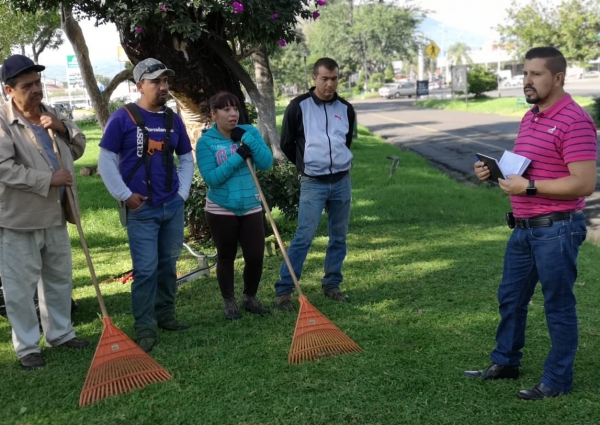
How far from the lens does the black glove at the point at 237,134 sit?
4902 mm

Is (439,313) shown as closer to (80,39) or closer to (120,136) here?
(120,136)

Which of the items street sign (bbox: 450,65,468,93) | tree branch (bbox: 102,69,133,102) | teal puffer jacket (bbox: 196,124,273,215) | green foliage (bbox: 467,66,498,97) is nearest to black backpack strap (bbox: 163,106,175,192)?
teal puffer jacket (bbox: 196,124,273,215)

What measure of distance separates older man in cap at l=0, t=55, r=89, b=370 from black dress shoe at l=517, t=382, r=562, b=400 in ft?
9.85

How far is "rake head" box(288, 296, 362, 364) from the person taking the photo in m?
4.22

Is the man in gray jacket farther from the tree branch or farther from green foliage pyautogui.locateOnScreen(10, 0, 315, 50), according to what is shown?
the tree branch

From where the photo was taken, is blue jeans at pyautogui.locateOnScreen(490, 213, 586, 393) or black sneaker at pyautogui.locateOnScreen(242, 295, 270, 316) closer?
blue jeans at pyautogui.locateOnScreen(490, 213, 586, 393)

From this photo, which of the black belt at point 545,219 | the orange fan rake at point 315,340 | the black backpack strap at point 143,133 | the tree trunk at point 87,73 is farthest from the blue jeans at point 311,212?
the tree trunk at point 87,73

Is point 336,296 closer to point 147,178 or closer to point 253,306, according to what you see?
point 253,306

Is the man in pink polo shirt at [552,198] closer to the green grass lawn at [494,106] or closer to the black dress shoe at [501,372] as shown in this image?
the black dress shoe at [501,372]

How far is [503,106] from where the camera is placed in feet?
101

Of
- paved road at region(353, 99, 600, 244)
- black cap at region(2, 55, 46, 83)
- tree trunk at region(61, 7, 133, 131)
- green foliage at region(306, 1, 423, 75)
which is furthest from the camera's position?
green foliage at region(306, 1, 423, 75)

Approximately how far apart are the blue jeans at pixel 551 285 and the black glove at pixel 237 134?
216 centimetres

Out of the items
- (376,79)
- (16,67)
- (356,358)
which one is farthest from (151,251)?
(376,79)

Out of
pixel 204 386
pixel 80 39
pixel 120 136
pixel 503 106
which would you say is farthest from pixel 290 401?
pixel 503 106
